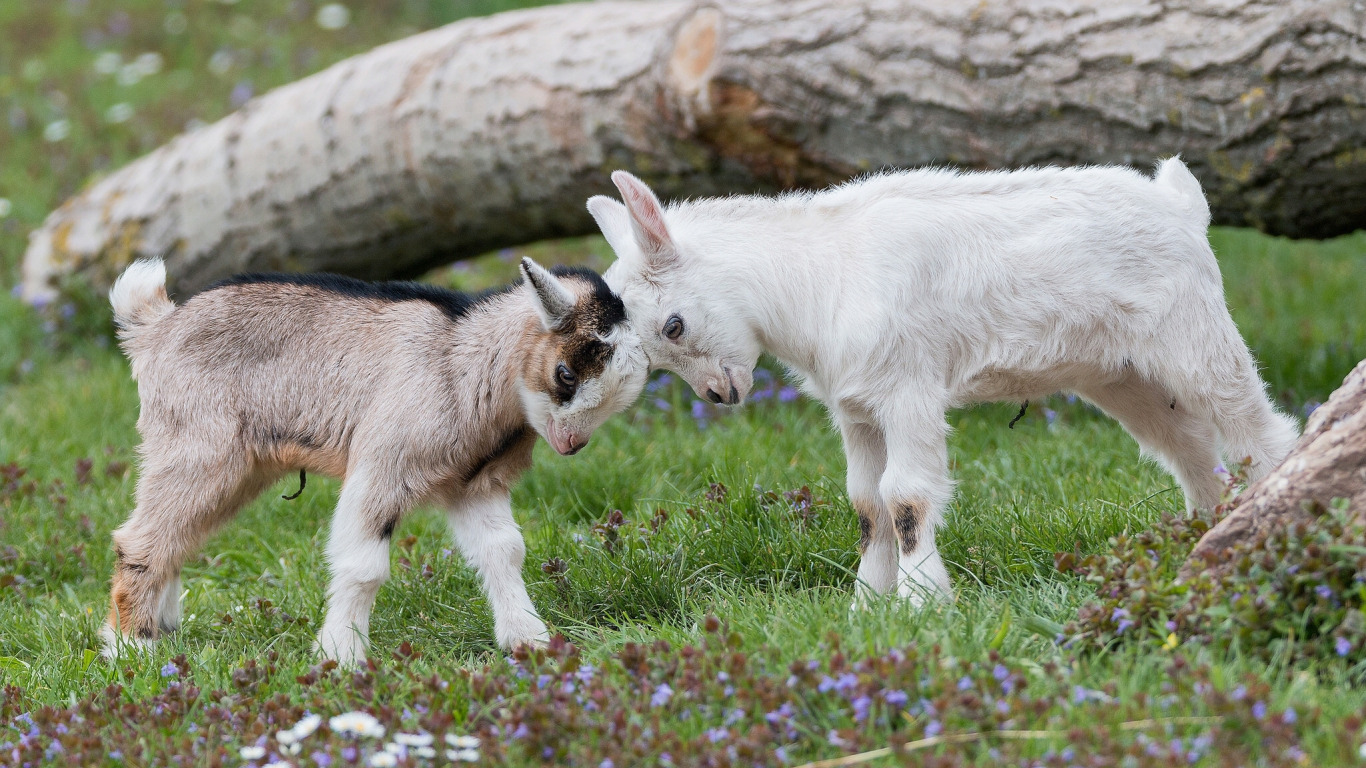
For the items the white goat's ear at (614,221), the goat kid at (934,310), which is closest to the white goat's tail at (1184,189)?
the goat kid at (934,310)

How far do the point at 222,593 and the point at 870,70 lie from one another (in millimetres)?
3422

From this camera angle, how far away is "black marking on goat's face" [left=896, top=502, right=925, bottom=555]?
3811 mm

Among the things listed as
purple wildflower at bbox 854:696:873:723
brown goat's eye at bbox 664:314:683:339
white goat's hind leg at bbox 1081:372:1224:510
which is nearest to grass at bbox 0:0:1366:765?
purple wildflower at bbox 854:696:873:723

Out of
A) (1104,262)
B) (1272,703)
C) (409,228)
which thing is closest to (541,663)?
(1272,703)

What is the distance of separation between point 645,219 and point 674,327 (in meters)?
0.34

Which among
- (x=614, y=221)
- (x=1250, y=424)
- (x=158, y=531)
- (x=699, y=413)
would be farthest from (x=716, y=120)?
(x=158, y=531)

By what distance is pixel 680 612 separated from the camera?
159 inches

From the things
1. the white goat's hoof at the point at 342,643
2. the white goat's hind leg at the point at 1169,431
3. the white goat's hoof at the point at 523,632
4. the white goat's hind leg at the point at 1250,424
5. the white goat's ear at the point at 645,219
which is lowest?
the white goat's hoof at the point at 342,643

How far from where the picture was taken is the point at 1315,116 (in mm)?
5102

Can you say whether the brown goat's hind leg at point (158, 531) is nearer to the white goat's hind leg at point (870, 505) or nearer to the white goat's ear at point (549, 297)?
the white goat's ear at point (549, 297)

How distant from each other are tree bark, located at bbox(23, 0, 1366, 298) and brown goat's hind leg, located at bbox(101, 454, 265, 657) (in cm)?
280

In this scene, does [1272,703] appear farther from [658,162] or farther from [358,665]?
[658,162]

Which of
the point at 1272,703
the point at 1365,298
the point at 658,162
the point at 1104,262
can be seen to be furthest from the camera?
the point at 1365,298

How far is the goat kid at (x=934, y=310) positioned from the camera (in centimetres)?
385
